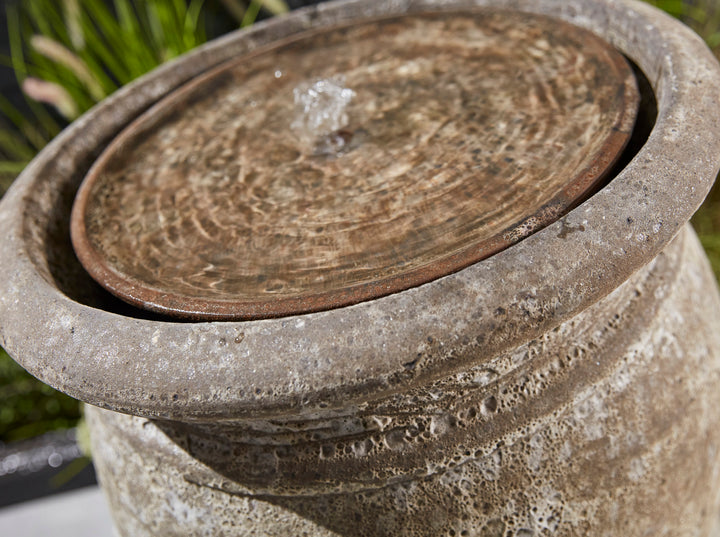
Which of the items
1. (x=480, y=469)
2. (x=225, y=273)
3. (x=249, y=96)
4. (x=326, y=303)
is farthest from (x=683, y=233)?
(x=249, y=96)

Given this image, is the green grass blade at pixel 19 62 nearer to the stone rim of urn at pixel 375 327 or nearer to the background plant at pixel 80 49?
the background plant at pixel 80 49

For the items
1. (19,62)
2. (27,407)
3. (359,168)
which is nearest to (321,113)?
(359,168)

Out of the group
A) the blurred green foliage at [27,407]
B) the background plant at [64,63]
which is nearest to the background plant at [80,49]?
the background plant at [64,63]

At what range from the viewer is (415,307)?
3.19 ft

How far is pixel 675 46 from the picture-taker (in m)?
1.41

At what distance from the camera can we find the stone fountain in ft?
3.23

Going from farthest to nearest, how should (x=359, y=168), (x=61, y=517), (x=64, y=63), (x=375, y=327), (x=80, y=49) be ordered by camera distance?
(x=80, y=49)
(x=64, y=63)
(x=61, y=517)
(x=359, y=168)
(x=375, y=327)

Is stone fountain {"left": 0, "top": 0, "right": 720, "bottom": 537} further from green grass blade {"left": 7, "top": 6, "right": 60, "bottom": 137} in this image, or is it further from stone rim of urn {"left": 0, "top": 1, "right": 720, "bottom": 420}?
green grass blade {"left": 7, "top": 6, "right": 60, "bottom": 137}

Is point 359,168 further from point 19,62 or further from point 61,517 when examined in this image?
point 19,62

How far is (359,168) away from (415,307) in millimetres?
516

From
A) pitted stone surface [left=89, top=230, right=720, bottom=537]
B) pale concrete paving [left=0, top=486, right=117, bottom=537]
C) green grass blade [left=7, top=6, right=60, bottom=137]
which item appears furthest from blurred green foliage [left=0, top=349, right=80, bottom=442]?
pitted stone surface [left=89, top=230, right=720, bottom=537]

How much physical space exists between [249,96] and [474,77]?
22.8 inches

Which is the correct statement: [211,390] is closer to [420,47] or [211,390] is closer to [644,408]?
[644,408]

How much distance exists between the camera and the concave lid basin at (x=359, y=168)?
116 cm
